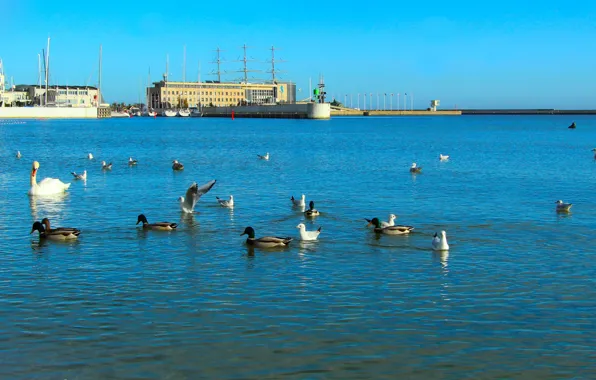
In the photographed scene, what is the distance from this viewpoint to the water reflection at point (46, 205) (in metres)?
23.6

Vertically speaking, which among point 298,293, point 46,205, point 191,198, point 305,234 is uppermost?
point 191,198

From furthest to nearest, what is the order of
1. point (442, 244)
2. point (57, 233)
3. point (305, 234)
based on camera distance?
point (305, 234) < point (57, 233) < point (442, 244)

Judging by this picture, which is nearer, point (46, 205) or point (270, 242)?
point (270, 242)

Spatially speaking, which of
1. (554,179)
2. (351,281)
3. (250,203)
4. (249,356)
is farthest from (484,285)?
(554,179)

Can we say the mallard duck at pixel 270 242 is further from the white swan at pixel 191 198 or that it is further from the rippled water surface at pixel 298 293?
the white swan at pixel 191 198

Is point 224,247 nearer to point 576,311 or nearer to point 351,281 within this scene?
point 351,281

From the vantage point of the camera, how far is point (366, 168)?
45.1 m

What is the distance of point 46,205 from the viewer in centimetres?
2564

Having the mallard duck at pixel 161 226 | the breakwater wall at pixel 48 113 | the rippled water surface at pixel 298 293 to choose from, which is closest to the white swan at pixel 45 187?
the rippled water surface at pixel 298 293

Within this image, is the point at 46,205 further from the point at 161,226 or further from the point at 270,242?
the point at 270,242

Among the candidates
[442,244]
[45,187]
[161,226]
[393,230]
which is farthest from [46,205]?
[442,244]

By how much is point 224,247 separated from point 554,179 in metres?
25.5

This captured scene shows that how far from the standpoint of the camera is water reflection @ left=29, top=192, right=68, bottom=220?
23566 mm

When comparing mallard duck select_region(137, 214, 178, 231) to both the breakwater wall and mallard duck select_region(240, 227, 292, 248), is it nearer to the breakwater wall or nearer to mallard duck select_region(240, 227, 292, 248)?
mallard duck select_region(240, 227, 292, 248)
